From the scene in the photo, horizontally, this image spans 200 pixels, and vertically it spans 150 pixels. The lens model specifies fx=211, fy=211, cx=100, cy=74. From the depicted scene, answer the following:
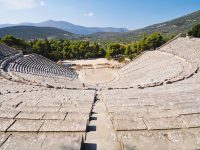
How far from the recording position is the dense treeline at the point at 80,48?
54.6 meters

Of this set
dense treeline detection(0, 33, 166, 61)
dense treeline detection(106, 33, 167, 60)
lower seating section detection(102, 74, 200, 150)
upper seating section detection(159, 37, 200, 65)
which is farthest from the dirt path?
dense treeline detection(0, 33, 166, 61)

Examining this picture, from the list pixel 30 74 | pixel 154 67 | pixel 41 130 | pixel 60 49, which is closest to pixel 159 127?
pixel 41 130

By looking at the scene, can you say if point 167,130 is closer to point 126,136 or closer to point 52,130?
point 126,136

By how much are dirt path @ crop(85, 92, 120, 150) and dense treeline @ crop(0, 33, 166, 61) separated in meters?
47.5

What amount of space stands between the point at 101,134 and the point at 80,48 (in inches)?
2323

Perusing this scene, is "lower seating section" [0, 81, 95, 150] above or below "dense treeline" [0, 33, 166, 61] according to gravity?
above

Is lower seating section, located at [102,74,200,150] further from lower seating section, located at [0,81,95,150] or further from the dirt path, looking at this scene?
lower seating section, located at [0,81,95,150]

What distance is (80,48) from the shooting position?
6391 centimetres

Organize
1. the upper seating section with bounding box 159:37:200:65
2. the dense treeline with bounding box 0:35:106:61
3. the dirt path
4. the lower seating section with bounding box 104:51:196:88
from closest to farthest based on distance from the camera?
the dirt path → the lower seating section with bounding box 104:51:196:88 → the upper seating section with bounding box 159:37:200:65 → the dense treeline with bounding box 0:35:106:61

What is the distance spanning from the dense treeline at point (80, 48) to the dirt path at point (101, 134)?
156 feet

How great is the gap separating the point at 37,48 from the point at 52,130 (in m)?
55.4

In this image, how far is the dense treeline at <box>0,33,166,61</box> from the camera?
2151 inches

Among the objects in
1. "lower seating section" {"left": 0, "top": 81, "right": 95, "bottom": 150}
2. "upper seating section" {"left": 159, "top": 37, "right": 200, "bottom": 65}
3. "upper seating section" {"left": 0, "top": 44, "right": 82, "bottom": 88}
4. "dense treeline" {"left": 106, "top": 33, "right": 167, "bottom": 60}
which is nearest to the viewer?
"lower seating section" {"left": 0, "top": 81, "right": 95, "bottom": 150}

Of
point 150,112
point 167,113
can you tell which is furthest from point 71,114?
point 167,113
